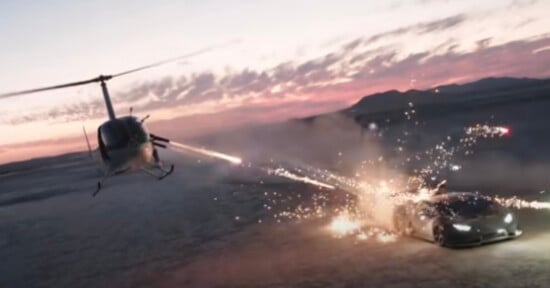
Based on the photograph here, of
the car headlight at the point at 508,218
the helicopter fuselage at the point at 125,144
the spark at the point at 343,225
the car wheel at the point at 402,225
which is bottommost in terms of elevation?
the spark at the point at 343,225

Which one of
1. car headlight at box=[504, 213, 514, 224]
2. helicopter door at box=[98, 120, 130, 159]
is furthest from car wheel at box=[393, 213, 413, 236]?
helicopter door at box=[98, 120, 130, 159]

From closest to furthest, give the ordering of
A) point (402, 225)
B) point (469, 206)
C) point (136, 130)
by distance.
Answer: point (469, 206) < point (402, 225) < point (136, 130)

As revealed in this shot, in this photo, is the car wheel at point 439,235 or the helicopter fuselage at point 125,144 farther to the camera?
the helicopter fuselage at point 125,144

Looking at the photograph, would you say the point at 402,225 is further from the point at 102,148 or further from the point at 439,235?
the point at 102,148

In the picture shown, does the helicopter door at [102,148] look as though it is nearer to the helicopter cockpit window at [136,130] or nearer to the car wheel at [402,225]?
the helicopter cockpit window at [136,130]

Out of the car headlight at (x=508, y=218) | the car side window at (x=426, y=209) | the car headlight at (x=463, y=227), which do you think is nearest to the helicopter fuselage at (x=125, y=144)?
the car side window at (x=426, y=209)

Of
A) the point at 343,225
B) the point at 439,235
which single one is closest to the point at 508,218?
the point at 439,235

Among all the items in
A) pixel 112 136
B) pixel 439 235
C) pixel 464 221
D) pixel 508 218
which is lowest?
pixel 439 235
